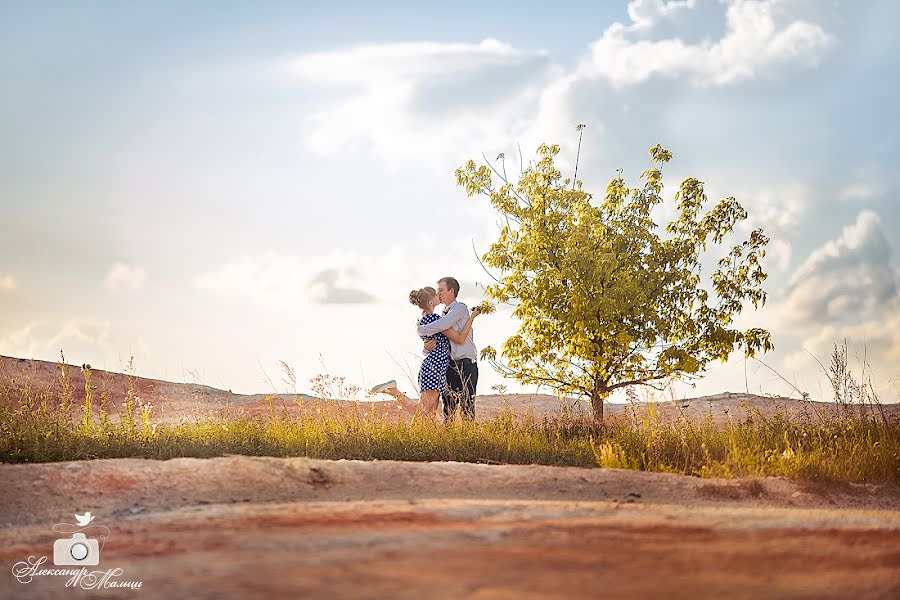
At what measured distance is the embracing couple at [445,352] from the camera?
983 cm

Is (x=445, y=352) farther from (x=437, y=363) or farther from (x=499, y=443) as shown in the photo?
(x=499, y=443)

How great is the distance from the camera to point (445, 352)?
9.95 metres

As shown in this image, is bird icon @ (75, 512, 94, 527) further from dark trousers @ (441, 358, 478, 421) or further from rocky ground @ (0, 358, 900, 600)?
dark trousers @ (441, 358, 478, 421)

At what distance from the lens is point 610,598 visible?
122 inches

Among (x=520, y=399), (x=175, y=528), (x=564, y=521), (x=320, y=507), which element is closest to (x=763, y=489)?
(x=564, y=521)

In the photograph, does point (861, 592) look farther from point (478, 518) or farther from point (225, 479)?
point (225, 479)

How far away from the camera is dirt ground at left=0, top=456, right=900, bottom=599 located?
129 inches

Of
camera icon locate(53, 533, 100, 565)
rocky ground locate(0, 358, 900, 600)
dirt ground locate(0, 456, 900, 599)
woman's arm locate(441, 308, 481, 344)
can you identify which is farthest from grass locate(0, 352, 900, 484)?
camera icon locate(53, 533, 100, 565)

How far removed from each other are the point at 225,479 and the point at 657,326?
689cm

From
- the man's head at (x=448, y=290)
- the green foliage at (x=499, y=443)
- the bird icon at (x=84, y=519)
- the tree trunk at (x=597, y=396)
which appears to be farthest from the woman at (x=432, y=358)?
the bird icon at (x=84, y=519)

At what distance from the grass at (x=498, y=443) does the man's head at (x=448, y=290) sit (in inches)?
72.1

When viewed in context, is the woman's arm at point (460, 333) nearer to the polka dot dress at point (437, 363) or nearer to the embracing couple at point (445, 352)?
the embracing couple at point (445, 352)

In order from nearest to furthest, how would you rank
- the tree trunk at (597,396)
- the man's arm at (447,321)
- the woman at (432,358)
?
1. the man's arm at (447,321)
2. the woman at (432,358)
3. the tree trunk at (597,396)

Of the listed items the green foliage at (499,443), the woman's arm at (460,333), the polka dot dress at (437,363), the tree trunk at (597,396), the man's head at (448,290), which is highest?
the man's head at (448,290)
